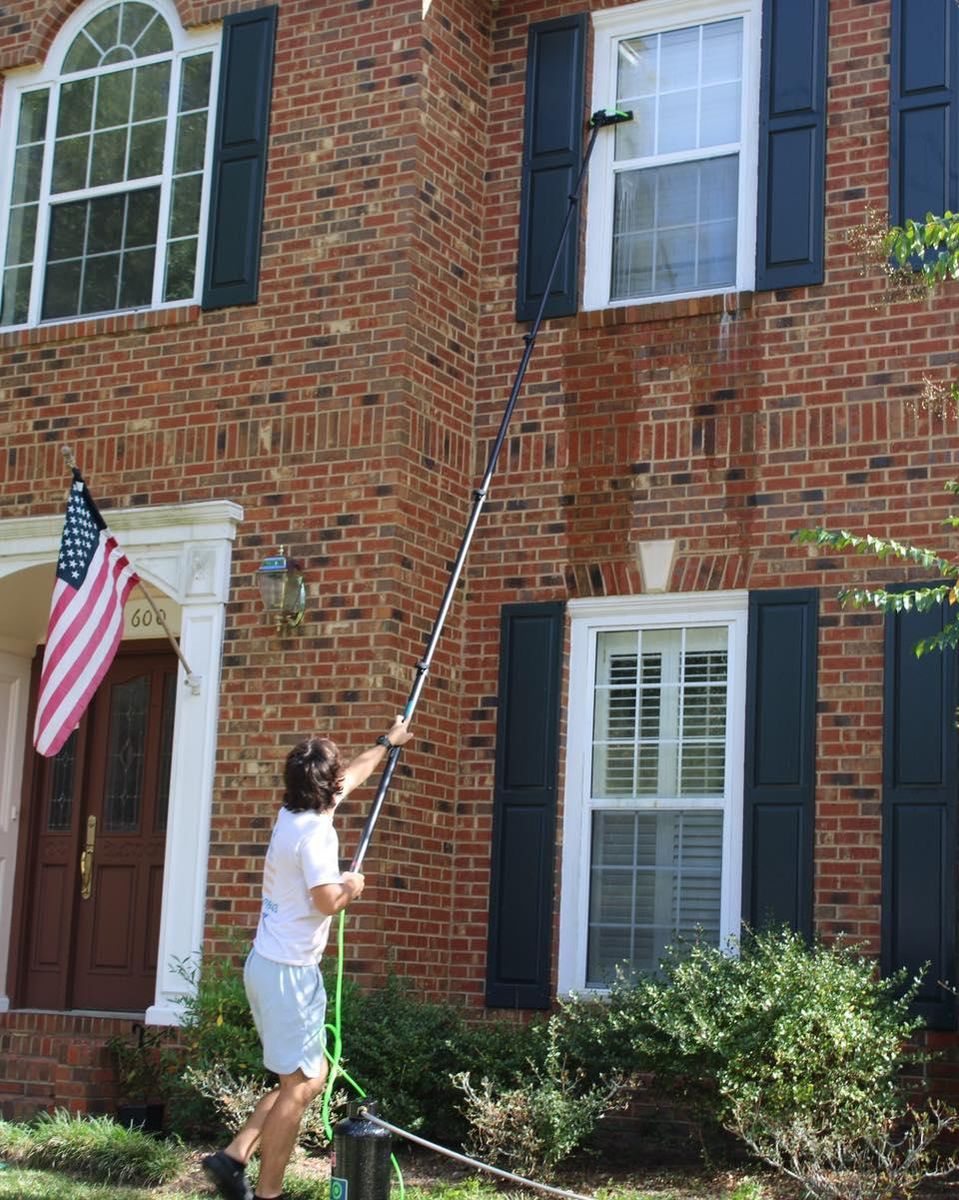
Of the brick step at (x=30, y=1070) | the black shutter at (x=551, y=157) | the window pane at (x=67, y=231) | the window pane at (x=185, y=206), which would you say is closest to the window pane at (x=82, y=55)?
the window pane at (x=67, y=231)

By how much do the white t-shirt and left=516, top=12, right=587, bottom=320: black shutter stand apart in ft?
15.2

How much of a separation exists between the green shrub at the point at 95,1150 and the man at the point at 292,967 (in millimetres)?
1826

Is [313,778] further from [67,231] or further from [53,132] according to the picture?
[53,132]

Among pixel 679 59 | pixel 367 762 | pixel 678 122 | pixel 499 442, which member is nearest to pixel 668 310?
pixel 678 122

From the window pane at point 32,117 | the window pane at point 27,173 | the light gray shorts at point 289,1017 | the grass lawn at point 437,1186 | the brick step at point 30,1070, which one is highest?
the window pane at point 32,117

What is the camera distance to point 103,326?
1128 centimetres

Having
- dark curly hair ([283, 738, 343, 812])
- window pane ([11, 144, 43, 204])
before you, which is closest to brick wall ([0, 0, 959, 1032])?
window pane ([11, 144, 43, 204])

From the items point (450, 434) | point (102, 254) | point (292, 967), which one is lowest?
point (292, 967)

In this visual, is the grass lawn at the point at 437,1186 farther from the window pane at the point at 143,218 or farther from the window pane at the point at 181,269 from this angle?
the window pane at the point at 143,218

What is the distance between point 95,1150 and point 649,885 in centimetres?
312

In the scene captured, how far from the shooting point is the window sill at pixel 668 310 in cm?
1024

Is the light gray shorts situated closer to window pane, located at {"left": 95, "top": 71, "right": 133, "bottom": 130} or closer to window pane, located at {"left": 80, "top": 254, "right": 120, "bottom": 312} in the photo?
window pane, located at {"left": 80, "top": 254, "right": 120, "bottom": 312}

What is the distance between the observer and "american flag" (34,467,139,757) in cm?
1001

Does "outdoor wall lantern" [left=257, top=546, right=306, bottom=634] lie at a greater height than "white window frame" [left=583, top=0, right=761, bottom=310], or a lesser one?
lesser
